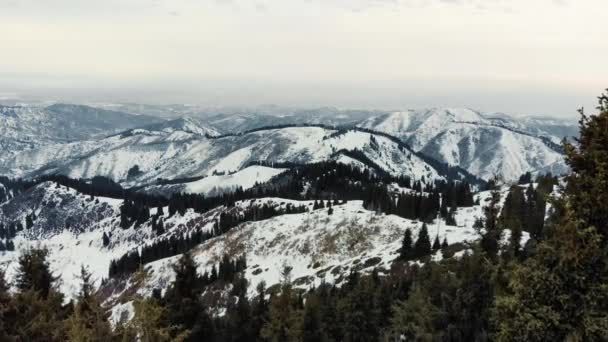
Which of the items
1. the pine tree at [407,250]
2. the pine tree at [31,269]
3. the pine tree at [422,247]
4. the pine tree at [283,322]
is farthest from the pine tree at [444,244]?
the pine tree at [31,269]

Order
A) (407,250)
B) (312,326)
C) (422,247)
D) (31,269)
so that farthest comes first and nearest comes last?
(407,250), (422,247), (312,326), (31,269)

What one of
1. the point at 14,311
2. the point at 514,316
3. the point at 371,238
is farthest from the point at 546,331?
the point at 371,238

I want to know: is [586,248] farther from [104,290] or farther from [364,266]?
[104,290]

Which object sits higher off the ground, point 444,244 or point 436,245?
point 444,244

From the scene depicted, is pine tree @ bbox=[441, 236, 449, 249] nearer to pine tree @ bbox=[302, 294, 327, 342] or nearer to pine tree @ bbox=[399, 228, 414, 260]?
pine tree @ bbox=[399, 228, 414, 260]

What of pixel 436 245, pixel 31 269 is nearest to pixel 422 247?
pixel 436 245

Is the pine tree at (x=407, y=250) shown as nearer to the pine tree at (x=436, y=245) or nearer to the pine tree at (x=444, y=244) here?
the pine tree at (x=436, y=245)

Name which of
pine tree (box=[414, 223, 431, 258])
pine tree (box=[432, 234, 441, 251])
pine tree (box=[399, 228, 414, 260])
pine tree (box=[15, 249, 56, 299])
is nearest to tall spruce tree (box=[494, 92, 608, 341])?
pine tree (box=[15, 249, 56, 299])

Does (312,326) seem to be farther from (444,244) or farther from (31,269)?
(444,244)

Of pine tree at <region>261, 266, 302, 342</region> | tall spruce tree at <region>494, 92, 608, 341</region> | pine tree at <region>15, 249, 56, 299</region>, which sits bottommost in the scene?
pine tree at <region>261, 266, 302, 342</region>

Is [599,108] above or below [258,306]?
above

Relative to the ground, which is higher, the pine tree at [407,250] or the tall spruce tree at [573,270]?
the tall spruce tree at [573,270]
